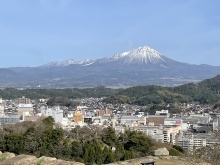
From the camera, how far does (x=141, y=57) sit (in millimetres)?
182625

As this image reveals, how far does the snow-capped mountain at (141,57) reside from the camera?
18035 cm

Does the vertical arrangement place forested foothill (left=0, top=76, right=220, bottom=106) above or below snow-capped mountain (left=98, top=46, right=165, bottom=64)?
below

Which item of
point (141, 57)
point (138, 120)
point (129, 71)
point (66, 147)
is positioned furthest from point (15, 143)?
point (141, 57)

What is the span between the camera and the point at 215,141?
19.2 feet

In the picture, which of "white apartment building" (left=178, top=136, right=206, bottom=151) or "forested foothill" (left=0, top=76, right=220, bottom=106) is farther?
"forested foothill" (left=0, top=76, right=220, bottom=106)

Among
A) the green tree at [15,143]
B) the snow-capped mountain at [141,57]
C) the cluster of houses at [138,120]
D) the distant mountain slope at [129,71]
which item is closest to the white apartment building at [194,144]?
the cluster of houses at [138,120]

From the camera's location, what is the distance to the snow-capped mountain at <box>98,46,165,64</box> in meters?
180

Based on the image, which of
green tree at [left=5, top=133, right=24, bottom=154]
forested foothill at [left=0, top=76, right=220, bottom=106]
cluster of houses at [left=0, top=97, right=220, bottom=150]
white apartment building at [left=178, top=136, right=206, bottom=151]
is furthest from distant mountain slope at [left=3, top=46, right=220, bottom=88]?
green tree at [left=5, top=133, right=24, bottom=154]

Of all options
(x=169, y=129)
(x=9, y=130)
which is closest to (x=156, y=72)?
(x=169, y=129)

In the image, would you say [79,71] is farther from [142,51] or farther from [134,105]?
[134,105]

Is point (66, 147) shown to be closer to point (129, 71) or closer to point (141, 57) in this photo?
point (129, 71)

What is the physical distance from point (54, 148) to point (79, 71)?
506 feet

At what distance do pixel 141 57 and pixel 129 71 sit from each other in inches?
817

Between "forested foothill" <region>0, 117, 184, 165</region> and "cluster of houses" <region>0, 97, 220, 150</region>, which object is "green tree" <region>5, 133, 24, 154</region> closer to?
"forested foothill" <region>0, 117, 184, 165</region>
